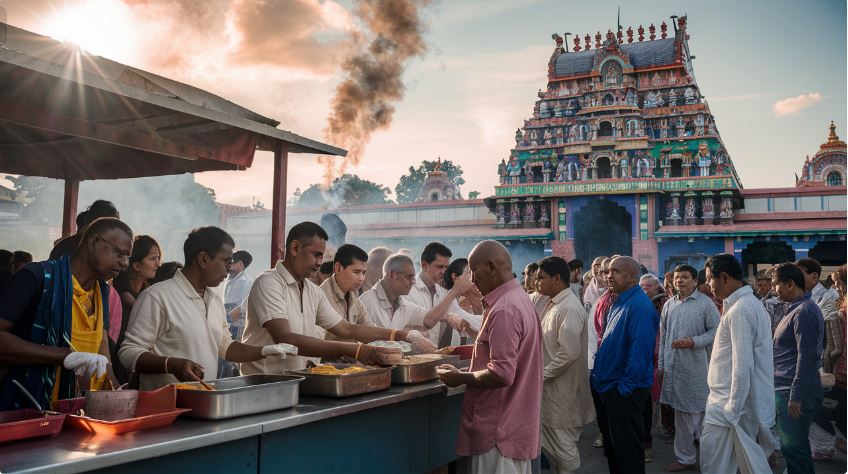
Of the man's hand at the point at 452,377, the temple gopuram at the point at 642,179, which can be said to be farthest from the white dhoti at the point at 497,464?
the temple gopuram at the point at 642,179

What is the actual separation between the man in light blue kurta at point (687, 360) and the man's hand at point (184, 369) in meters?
4.75

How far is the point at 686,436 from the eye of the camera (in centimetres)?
609

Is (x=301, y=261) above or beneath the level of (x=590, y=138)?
beneath

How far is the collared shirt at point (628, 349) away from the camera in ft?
15.3

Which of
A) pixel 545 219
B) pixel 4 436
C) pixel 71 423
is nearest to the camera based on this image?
pixel 4 436

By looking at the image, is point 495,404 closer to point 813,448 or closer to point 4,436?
point 4,436

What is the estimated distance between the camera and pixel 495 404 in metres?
3.20

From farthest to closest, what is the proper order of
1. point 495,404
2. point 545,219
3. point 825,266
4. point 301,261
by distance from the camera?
point 545,219, point 825,266, point 301,261, point 495,404

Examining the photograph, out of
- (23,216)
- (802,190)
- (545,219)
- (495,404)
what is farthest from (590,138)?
(495,404)

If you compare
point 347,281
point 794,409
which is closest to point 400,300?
point 347,281

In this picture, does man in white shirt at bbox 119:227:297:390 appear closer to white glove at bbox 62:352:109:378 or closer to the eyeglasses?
the eyeglasses

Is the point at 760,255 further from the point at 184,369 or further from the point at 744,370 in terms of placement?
the point at 184,369

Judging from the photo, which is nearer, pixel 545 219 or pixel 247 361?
pixel 247 361

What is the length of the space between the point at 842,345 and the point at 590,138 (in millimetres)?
19161
